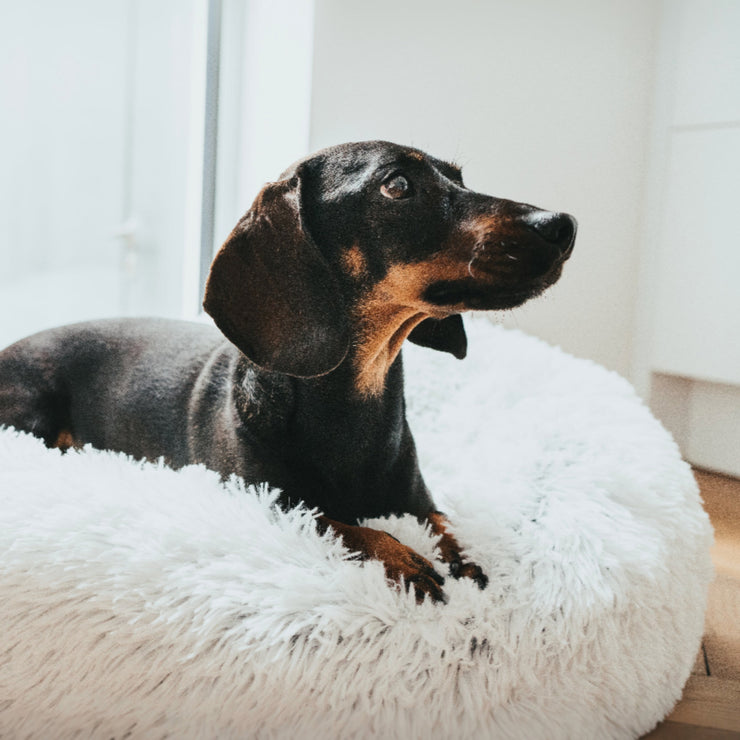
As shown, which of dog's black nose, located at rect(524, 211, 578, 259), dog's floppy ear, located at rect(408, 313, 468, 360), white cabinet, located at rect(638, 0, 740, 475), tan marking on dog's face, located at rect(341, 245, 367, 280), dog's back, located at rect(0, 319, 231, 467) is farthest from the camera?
white cabinet, located at rect(638, 0, 740, 475)

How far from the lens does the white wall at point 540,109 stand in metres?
2.26

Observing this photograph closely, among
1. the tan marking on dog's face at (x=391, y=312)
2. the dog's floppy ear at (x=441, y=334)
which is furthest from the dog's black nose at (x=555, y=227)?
the dog's floppy ear at (x=441, y=334)

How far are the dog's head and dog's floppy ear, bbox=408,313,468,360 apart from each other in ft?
0.69

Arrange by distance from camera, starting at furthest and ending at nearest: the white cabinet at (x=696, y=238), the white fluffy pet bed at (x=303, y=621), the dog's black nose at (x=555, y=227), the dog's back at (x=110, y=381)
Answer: the white cabinet at (x=696, y=238), the dog's back at (x=110, y=381), the dog's black nose at (x=555, y=227), the white fluffy pet bed at (x=303, y=621)

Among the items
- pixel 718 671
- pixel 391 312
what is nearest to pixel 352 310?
pixel 391 312

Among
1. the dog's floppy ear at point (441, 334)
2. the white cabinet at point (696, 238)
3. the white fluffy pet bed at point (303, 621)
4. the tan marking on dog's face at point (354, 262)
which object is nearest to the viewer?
the white fluffy pet bed at point (303, 621)

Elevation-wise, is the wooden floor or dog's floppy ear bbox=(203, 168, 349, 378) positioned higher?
dog's floppy ear bbox=(203, 168, 349, 378)

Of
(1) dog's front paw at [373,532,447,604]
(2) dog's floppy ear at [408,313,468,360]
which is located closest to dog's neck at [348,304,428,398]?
(2) dog's floppy ear at [408,313,468,360]

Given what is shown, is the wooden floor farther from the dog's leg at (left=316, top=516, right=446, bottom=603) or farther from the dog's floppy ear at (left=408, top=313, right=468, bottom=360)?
the dog's floppy ear at (left=408, top=313, right=468, bottom=360)

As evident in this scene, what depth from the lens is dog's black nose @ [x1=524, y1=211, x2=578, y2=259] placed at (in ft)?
3.37

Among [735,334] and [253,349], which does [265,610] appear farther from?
[735,334]

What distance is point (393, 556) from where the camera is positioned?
3.46 ft

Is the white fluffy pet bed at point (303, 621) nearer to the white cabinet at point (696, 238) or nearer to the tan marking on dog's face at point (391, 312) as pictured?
the tan marking on dog's face at point (391, 312)

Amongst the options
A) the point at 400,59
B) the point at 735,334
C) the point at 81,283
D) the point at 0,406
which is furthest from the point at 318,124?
the point at 735,334
